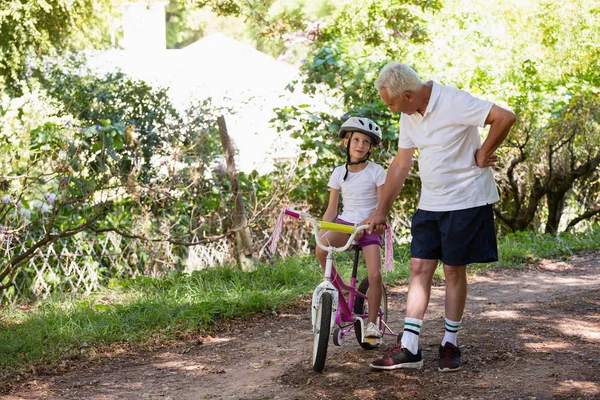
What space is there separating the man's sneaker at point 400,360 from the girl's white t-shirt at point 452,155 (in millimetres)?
843

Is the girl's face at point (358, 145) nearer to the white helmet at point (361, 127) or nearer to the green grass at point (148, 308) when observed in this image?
the white helmet at point (361, 127)

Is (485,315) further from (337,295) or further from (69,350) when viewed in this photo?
(69,350)

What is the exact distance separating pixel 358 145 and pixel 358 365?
1.43 metres

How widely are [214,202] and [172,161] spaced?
26.2 inches

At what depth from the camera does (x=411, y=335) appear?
451 centimetres

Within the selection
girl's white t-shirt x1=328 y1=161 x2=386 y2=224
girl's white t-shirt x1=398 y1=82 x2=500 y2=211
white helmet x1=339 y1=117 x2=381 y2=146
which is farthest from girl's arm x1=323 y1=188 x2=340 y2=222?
girl's white t-shirt x1=398 y1=82 x2=500 y2=211

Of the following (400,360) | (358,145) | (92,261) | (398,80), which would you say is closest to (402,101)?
(398,80)

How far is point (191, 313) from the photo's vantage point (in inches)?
252

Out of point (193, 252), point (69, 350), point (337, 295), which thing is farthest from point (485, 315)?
point (193, 252)

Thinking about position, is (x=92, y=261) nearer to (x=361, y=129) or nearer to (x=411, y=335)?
(x=361, y=129)

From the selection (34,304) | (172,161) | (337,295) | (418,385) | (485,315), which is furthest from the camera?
(172,161)

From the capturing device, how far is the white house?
10.7m

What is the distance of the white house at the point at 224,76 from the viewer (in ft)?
35.0

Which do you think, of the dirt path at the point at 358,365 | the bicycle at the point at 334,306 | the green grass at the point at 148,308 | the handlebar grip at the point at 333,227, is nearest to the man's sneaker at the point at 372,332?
the bicycle at the point at 334,306
